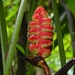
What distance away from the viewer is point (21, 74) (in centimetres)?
93

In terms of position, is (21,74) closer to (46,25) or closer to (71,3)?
(71,3)

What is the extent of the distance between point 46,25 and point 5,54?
10cm

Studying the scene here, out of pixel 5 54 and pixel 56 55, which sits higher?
pixel 5 54

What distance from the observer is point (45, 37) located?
0.40m

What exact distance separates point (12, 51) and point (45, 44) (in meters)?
0.05

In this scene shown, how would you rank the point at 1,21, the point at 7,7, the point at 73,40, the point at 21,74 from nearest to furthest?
the point at 1,21
the point at 73,40
the point at 21,74
the point at 7,7

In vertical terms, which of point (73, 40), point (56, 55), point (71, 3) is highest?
point (71, 3)

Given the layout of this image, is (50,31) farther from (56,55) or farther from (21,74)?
(56,55)

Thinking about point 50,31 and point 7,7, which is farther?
point 7,7

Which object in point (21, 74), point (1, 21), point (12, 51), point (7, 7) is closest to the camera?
point (12, 51)

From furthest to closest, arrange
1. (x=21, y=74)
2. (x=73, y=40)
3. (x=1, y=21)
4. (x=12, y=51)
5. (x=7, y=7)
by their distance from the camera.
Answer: (x=7, y=7)
(x=21, y=74)
(x=73, y=40)
(x=1, y=21)
(x=12, y=51)

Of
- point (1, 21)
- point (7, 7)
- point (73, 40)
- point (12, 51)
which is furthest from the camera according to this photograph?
point (7, 7)

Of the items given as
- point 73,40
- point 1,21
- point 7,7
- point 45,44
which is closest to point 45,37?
point 45,44


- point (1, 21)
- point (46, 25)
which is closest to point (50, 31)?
Result: point (46, 25)
